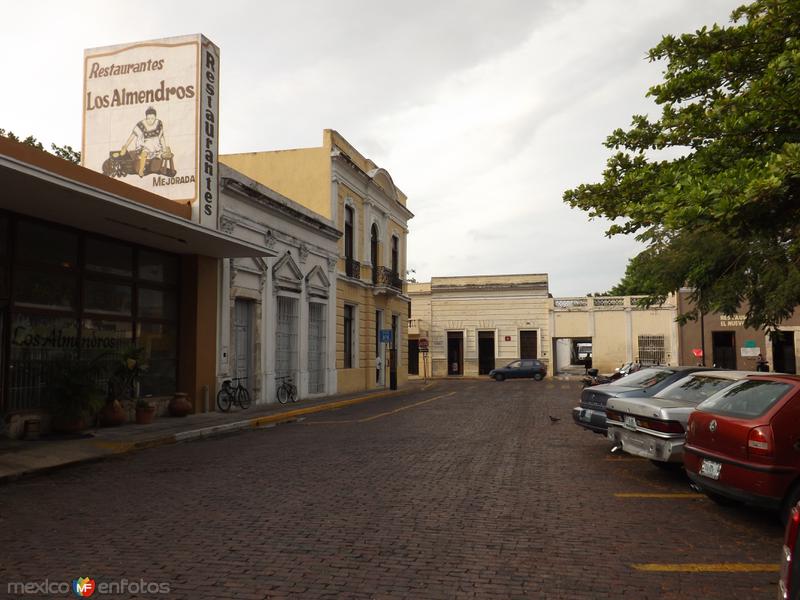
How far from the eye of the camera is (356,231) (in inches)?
1104

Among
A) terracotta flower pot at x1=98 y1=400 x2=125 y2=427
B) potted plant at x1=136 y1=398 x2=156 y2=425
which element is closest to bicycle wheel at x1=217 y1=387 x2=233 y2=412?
potted plant at x1=136 y1=398 x2=156 y2=425

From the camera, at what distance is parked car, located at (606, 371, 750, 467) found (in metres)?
7.74

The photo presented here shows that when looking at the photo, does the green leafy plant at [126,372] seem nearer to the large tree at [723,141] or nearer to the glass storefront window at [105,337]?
the glass storefront window at [105,337]

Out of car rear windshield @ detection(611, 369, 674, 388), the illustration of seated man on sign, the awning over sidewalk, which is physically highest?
the illustration of seated man on sign

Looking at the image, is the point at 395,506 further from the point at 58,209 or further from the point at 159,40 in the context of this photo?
the point at 159,40

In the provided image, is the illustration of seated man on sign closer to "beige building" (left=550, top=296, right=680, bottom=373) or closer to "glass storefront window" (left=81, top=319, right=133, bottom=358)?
"glass storefront window" (left=81, top=319, right=133, bottom=358)

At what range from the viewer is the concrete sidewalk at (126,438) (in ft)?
30.7

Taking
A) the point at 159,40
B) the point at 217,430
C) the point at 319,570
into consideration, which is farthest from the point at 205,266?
the point at 319,570

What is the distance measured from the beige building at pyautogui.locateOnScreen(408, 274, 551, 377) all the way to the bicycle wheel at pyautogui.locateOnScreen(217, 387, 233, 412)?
28.8 metres

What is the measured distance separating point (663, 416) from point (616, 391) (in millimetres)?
2584

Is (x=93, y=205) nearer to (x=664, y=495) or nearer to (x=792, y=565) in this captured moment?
(x=664, y=495)

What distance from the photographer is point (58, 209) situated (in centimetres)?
1151

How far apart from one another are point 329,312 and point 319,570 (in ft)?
67.1

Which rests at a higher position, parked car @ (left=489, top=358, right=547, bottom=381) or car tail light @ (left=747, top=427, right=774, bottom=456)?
car tail light @ (left=747, top=427, right=774, bottom=456)
